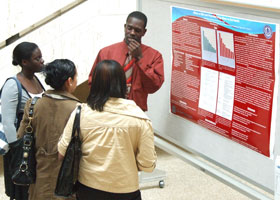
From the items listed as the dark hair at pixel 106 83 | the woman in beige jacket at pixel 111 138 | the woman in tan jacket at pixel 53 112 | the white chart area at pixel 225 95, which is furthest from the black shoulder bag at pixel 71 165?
the white chart area at pixel 225 95

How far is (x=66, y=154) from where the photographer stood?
312 cm

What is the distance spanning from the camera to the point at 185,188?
5504 millimetres

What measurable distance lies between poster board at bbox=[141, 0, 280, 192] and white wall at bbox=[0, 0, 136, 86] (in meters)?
1.33

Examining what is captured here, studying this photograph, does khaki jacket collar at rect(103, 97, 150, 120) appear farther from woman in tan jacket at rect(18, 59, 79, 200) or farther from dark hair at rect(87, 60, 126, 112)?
woman in tan jacket at rect(18, 59, 79, 200)

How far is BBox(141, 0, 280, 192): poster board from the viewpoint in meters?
3.40

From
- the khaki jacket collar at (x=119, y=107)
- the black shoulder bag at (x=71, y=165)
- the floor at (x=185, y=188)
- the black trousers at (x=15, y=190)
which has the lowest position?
the floor at (x=185, y=188)

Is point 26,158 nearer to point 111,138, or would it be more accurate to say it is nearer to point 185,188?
point 111,138

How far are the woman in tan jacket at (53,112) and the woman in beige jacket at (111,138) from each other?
32 centimetres

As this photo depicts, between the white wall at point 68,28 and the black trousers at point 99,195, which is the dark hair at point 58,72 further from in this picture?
the white wall at point 68,28

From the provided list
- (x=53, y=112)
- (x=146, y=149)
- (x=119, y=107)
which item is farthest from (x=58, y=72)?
(x=146, y=149)

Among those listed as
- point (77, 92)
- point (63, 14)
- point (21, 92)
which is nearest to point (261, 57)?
point (21, 92)

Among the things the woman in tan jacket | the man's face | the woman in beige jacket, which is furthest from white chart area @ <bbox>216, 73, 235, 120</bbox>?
the woman in tan jacket

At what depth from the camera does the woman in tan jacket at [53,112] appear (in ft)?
11.2

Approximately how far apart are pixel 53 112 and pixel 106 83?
0.63m
